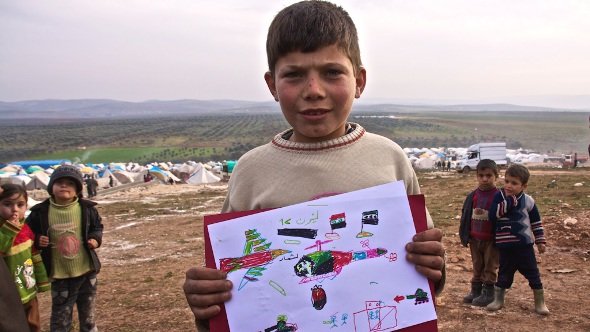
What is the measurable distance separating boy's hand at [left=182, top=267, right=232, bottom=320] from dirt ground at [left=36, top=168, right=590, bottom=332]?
4.20m

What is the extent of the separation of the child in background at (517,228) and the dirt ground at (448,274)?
554mm

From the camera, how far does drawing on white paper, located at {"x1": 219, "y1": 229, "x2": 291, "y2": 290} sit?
4.94 ft

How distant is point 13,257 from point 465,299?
4988 mm

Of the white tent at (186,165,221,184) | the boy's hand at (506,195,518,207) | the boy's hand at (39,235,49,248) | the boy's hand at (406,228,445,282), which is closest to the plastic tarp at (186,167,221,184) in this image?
the white tent at (186,165,221,184)

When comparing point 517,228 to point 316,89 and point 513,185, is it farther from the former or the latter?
point 316,89

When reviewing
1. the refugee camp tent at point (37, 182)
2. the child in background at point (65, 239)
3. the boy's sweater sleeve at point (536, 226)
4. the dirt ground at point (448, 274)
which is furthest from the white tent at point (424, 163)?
the child in background at point (65, 239)

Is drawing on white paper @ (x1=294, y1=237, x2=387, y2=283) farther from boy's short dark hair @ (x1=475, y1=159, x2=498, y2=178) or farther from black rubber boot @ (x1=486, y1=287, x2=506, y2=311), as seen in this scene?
black rubber boot @ (x1=486, y1=287, x2=506, y2=311)

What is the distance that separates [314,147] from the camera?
1.62 metres

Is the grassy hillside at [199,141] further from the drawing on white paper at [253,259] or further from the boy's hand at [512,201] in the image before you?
the drawing on white paper at [253,259]

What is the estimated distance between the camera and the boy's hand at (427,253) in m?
1.50

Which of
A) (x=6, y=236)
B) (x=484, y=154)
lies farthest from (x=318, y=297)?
(x=484, y=154)

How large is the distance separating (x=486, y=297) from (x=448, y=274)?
134 centimetres

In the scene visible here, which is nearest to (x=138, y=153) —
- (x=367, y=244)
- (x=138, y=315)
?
(x=138, y=315)

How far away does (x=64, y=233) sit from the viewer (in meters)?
4.43
